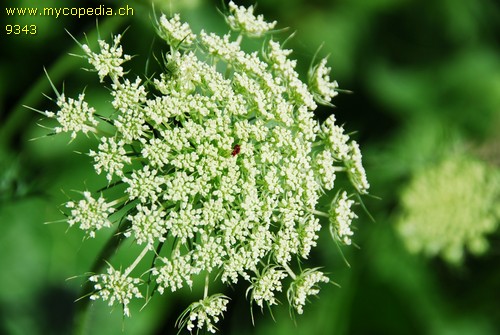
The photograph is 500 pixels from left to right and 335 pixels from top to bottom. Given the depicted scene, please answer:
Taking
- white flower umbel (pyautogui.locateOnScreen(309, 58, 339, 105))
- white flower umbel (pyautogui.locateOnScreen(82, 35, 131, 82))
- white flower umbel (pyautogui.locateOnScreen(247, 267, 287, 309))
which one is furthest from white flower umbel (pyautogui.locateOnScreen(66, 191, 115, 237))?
white flower umbel (pyautogui.locateOnScreen(309, 58, 339, 105))

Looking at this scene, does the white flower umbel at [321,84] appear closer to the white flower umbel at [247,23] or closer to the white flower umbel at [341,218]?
the white flower umbel at [247,23]

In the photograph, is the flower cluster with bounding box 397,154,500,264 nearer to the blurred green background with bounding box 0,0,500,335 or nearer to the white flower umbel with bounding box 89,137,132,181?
the blurred green background with bounding box 0,0,500,335

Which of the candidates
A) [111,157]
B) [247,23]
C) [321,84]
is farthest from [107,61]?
[321,84]

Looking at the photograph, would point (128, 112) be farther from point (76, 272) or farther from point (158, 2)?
point (76, 272)

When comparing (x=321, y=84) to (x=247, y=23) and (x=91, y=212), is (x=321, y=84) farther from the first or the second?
(x=91, y=212)

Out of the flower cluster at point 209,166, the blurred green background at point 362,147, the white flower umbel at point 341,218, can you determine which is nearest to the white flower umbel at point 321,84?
the flower cluster at point 209,166
